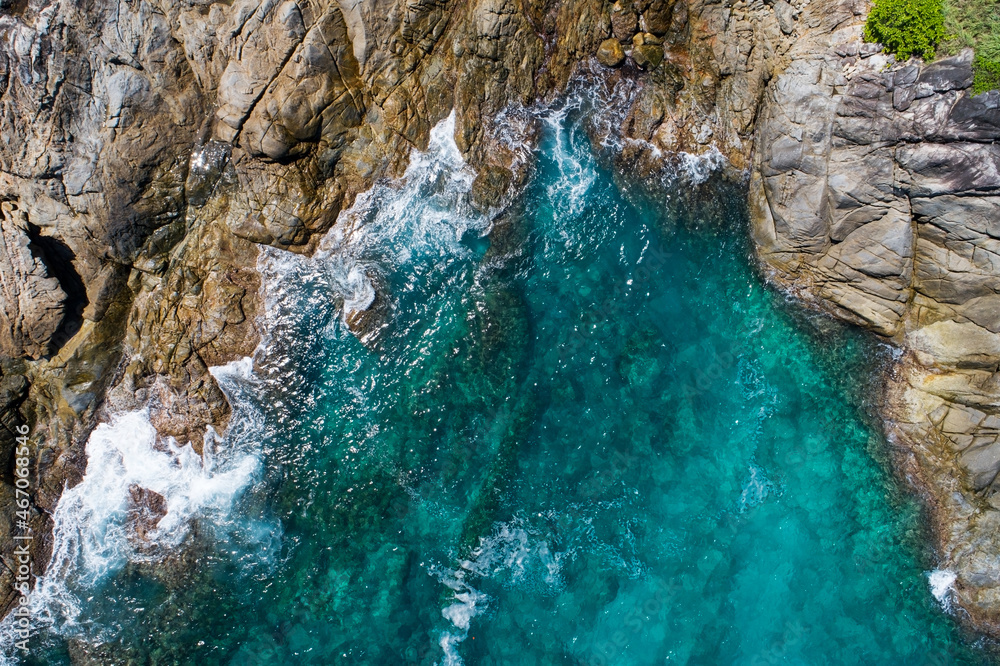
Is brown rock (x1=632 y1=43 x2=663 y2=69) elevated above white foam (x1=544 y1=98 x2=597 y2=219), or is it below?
above

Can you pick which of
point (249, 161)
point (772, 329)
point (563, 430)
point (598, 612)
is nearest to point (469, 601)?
point (598, 612)

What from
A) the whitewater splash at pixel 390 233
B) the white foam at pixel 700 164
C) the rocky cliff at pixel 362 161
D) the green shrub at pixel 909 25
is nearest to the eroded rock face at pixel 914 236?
the rocky cliff at pixel 362 161

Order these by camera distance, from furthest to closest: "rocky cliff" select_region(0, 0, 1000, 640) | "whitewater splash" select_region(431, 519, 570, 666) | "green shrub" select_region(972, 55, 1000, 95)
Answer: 1. "whitewater splash" select_region(431, 519, 570, 666)
2. "rocky cliff" select_region(0, 0, 1000, 640)
3. "green shrub" select_region(972, 55, 1000, 95)

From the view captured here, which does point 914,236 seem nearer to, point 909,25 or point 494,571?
point 909,25

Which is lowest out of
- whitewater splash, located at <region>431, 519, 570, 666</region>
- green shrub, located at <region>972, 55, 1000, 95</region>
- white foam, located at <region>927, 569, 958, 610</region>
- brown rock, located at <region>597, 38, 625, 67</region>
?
white foam, located at <region>927, 569, 958, 610</region>

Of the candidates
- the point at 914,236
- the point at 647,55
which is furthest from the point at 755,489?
the point at 647,55

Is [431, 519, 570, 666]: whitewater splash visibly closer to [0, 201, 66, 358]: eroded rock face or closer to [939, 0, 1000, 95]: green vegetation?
[0, 201, 66, 358]: eroded rock face

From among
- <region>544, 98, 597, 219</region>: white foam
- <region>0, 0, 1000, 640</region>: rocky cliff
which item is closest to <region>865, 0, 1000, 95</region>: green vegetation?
<region>0, 0, 1000, 640</region>: rocky cliff
